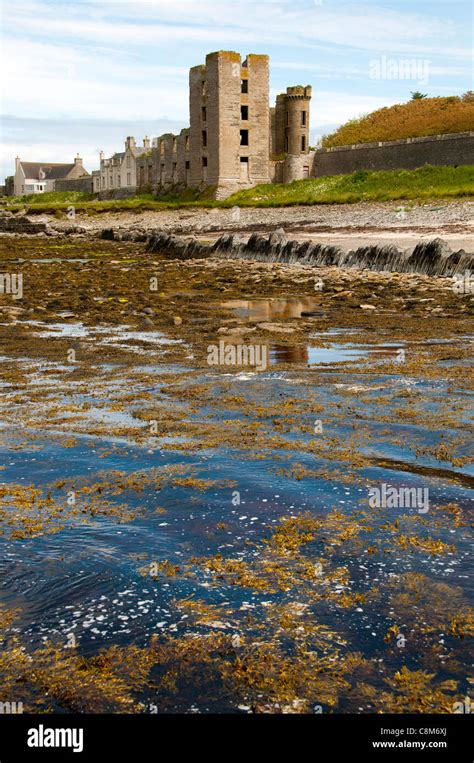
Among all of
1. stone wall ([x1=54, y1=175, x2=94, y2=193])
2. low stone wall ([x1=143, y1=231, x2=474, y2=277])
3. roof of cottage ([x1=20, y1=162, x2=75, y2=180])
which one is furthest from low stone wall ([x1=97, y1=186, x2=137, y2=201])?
low stone wall ([x1=143, y1=231, x2=474, y2=277])

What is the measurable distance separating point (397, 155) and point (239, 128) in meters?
15.0

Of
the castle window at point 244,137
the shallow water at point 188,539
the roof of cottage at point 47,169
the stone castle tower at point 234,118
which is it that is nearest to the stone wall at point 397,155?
the stone castle tower at point 234,118

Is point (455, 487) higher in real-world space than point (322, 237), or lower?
lower

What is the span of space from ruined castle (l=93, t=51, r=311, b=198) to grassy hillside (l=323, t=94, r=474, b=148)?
5.13 m

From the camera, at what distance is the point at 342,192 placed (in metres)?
53.7

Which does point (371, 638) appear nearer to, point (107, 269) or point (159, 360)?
point (159, 360)

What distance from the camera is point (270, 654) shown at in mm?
3693

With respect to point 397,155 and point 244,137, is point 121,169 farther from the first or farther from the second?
point 397,155

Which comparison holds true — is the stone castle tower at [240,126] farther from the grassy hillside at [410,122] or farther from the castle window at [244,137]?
the grassy hillside at [410,122]
